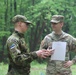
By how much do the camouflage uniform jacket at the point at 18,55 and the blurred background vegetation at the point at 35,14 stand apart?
25.4 metres

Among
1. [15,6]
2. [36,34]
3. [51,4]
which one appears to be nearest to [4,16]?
[15,6]

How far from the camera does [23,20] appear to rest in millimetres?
4348

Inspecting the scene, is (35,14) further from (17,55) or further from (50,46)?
(17,55)

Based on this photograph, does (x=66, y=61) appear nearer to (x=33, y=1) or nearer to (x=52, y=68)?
(x=52, y=68)

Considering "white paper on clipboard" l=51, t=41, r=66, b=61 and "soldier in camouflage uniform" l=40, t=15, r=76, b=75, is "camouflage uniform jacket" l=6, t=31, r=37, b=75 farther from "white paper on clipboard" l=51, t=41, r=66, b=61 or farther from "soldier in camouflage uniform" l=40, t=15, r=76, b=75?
"soldier in camouflage uniform" l=40, t=15, r=76, b=75

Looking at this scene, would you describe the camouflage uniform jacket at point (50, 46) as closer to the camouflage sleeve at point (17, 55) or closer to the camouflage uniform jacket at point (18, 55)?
the camouflage uniform jacket at point (18, 55)

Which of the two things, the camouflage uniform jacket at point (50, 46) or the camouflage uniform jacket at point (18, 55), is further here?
the camouflage uniform jacket at point (50, 46)

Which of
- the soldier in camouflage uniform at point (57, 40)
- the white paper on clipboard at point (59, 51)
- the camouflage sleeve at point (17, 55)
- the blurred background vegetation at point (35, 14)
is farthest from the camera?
the blurred background vegetation at point (35, 14)

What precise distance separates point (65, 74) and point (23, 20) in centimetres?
149

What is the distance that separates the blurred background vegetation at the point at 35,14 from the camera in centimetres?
3152

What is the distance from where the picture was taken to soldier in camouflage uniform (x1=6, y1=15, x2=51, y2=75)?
4105mm

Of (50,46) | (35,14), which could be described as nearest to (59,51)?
(50,46)

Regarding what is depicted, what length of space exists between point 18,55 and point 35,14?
92.8 ft

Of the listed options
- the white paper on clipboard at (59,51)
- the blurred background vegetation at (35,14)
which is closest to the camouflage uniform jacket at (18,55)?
the white paper on clipboard at (59,51)
